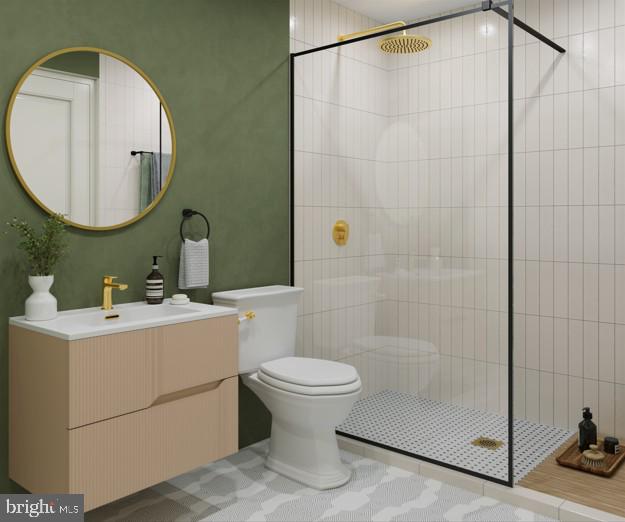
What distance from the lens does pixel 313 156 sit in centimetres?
325

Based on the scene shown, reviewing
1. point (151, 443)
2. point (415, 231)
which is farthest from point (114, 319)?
point (415, 231)

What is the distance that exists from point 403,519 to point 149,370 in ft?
3.83

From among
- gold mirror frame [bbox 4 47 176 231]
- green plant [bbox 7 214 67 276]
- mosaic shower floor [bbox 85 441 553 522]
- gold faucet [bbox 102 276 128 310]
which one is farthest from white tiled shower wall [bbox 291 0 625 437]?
green plant [bbox 7 214 67 276]

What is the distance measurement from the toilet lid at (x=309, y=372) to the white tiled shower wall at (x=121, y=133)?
0.95 metres

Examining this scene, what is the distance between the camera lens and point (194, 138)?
9.24 ft

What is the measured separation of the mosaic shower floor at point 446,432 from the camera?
107 inches

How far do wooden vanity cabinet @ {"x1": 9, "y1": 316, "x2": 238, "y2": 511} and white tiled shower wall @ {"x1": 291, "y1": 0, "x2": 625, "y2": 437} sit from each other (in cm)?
95

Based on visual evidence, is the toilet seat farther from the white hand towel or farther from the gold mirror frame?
the gold mirror frame

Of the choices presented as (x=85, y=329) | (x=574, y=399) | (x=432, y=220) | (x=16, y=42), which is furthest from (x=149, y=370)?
(x=574, y=399)

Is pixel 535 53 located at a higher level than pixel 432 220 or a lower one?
higher

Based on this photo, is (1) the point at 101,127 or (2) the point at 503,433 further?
(2) the point at 503,433

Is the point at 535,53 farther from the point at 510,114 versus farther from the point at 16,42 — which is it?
the point at 16,42

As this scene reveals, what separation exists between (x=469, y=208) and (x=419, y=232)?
266mm

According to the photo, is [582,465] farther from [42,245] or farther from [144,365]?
[42,245]
